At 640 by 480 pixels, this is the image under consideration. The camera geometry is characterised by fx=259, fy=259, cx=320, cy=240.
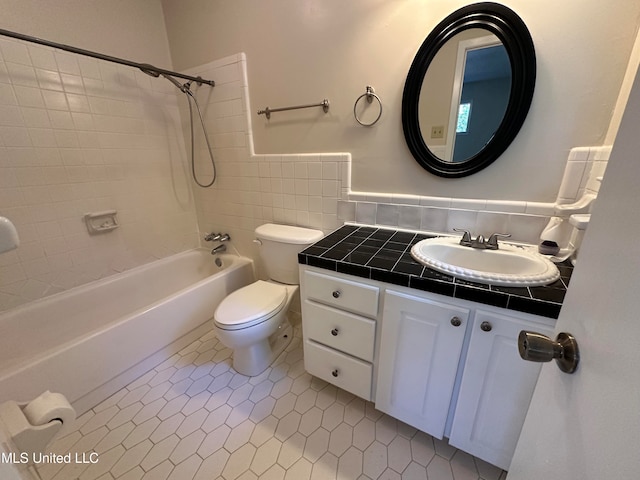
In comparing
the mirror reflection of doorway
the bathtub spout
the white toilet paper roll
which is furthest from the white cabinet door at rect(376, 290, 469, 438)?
the bathtub spout

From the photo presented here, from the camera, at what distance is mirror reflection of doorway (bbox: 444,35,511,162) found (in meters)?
1.07

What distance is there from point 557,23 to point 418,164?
0.66 m

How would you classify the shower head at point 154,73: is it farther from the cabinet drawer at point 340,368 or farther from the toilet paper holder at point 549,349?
the toilet paper holder at point 549,349

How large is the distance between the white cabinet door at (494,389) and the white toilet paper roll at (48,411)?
1.06 metres

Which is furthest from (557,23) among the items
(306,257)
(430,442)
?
(430,442)

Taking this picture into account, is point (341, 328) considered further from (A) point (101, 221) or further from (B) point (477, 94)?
(A) point (101, 221)

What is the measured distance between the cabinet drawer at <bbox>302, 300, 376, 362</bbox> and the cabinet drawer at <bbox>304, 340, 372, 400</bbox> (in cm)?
4

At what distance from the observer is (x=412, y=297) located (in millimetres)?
946

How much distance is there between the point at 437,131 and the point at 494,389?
107 centimetres

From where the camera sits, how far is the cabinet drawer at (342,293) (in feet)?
3.42

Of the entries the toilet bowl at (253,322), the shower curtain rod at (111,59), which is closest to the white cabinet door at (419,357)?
the toilet bowl at (253,322)

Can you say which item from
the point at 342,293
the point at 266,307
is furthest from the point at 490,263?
the point at 266,307

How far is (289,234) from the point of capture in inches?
63.3

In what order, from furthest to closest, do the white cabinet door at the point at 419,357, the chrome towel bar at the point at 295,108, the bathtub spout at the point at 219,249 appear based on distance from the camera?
1. the bathtub spout at the point at 219,249
2. the chrome towel bar at the point at 295,108
3. the white cabinet door at the point at 419,357
